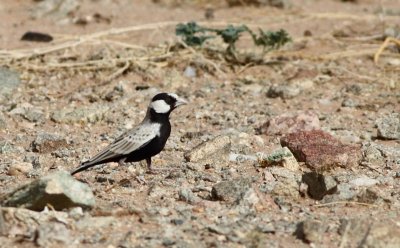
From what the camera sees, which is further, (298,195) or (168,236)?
(298,195)

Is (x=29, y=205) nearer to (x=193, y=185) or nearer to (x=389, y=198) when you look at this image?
(x=193, y=185)

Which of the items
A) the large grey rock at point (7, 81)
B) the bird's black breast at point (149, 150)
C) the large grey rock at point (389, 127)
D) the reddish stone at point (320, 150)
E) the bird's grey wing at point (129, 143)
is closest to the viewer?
the bird's grey wing at point (129, 143)

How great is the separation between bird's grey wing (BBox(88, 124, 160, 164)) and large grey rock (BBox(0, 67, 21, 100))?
8.70 ft

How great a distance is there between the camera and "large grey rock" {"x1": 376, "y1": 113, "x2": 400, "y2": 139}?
700 centimetres

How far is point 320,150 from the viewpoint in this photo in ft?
20.5

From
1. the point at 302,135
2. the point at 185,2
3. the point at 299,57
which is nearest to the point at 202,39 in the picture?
the point at 299,57

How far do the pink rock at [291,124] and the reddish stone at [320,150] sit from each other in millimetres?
533

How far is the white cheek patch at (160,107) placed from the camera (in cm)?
623

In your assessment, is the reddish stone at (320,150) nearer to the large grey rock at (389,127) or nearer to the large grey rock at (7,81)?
the large grey rock at (389,127)

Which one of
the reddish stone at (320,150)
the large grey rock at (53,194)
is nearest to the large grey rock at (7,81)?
the reddish stone at (320,150)

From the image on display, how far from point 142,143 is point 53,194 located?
1278 mm

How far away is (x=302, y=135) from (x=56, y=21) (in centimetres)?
545

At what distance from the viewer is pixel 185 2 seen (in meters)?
12.2

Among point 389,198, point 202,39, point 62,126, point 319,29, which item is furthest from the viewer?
point 319,29
